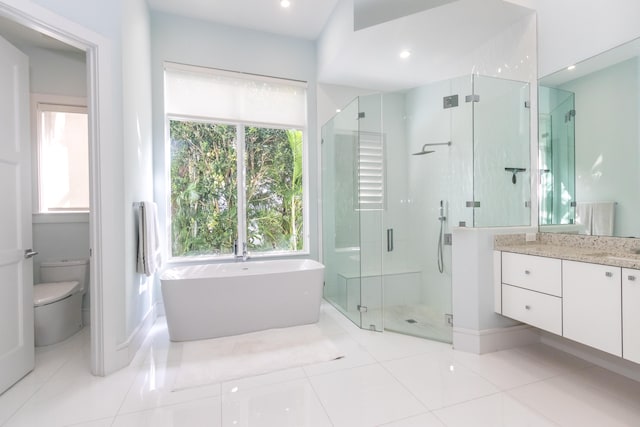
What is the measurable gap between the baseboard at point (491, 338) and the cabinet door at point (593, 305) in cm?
56

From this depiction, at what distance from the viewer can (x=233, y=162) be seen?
139 inches

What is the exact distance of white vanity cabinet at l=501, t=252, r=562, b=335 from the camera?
6.30 ft

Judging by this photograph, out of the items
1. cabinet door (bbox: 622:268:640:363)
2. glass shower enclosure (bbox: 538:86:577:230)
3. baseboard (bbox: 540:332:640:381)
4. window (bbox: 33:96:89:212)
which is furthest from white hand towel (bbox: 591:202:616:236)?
window (bbox: 33:96:89:212)

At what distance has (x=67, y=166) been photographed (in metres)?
3.13

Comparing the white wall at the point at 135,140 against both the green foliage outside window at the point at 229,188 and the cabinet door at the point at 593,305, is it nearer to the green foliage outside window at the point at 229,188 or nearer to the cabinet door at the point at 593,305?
the green foliage outside window at the point at 229,188

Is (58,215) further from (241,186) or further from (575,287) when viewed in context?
(575,287)

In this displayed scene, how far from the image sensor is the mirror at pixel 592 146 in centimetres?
193

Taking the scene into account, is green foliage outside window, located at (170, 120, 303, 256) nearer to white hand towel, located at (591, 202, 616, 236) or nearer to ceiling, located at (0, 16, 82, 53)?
ceiling, located at (0, 16, 82, 53)

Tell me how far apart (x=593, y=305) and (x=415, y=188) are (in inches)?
76.1

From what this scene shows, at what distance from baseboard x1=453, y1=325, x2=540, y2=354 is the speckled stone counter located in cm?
70

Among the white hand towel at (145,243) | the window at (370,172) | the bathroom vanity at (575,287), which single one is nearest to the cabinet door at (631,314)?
the bathroom vanity at (575,287)

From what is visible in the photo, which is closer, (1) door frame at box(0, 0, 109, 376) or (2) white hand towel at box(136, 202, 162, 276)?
(1) door frame at box(0, 0, 109, 376)

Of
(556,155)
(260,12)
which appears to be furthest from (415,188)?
(260,12)

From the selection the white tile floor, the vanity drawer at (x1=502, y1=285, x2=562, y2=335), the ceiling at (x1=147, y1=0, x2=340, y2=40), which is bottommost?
the white tile floor
